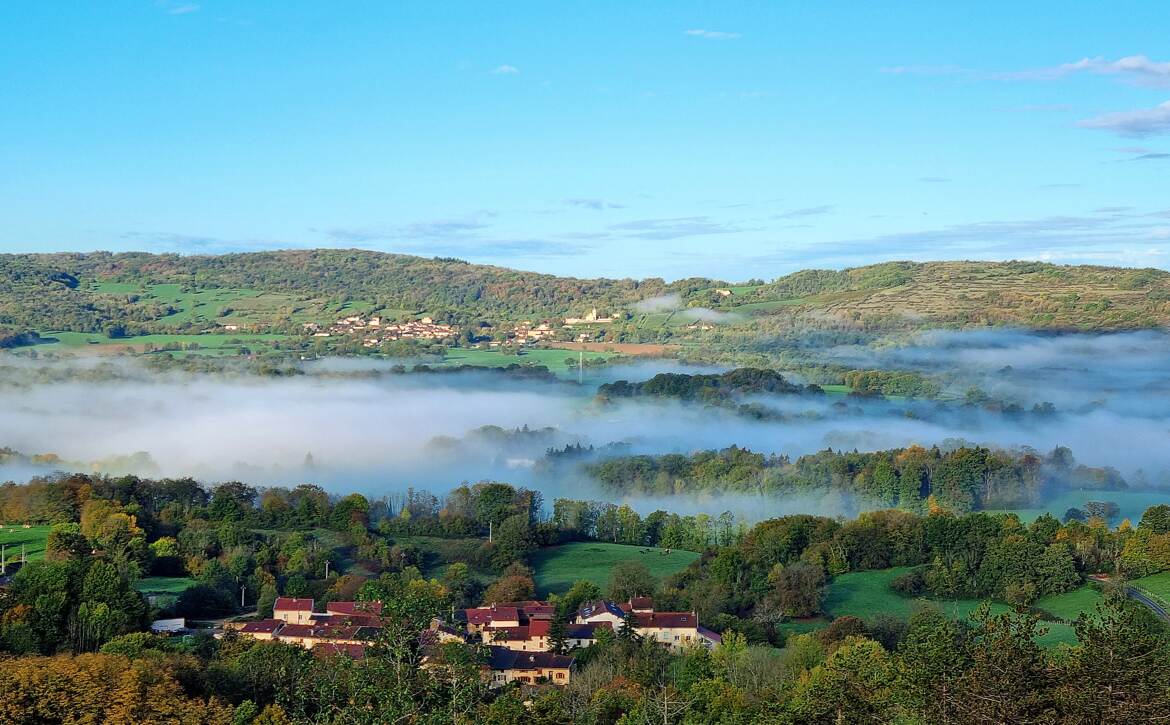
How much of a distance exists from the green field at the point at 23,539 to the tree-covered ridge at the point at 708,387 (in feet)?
190

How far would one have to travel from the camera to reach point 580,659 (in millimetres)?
33906

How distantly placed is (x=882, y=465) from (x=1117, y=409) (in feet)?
106

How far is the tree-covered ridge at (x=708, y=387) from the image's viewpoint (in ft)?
326

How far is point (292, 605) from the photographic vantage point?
1572 inches

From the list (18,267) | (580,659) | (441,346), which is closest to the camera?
(580,659)

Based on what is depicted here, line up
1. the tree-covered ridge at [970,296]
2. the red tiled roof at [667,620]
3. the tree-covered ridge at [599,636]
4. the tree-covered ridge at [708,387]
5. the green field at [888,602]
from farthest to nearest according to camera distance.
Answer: the tree-covered ridge at [970,296], the tree-covered ridge at [708,387], the green field at [888,602], the red tiled roof at [667,620], the tree-covered ridge at [599,636]

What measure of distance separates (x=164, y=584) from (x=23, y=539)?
25.6 feet

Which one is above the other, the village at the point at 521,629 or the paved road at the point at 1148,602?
the paved road at the point at 1148,602

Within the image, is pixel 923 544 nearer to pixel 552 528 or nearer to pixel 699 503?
pixel 552 528

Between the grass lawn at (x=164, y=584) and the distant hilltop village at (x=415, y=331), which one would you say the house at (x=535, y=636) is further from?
the distant hilltop village at (x=415, y=331)

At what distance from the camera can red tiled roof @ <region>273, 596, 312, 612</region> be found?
3966cm

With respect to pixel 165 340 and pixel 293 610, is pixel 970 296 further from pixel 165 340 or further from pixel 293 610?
pixel 293 610

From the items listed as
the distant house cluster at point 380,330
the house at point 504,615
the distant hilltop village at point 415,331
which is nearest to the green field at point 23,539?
the house at point 504,615

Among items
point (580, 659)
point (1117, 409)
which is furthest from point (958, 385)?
point (580, 659)
